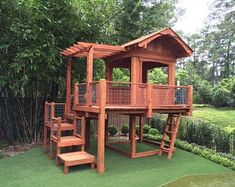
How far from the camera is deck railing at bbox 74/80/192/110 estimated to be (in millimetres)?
6832

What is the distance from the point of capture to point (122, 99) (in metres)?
7.25

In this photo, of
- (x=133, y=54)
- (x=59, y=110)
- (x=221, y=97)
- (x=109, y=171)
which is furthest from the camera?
(x=221, y=97)

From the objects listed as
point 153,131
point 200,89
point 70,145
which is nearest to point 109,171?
point 70,145

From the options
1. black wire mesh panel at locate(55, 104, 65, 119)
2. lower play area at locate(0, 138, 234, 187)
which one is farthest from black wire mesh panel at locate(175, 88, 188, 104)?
black wire mesh panel at locate(55, 104, 65, 119)

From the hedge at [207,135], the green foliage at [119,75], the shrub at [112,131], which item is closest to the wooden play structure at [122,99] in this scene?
the hedge at [207,135]

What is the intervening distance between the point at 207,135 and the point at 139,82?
335cm

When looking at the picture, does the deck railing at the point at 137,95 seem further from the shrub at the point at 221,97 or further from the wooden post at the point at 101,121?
the shrub at the point at 221,97

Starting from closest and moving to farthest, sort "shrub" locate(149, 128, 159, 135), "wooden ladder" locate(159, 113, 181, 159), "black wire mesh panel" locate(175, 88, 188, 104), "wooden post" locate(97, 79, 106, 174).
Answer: "wooden post" locate(97, 79, 106, 174), "wooden ladder" locate(159, 113, 181, 159), "black wire mesh panel" locate(175, 88, 188, 104), "shrub" locate(149, 128, 159, 135)

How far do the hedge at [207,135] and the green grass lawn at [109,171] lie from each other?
1086 millimetres

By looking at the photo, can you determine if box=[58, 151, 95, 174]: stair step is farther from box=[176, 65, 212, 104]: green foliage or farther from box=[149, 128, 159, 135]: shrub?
box=[176, 65, 212, 104]: green foliage

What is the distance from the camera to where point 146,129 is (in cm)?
1159

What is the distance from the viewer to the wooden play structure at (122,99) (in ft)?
21.1

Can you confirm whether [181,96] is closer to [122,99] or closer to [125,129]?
[122,99]

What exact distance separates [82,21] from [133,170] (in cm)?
528
